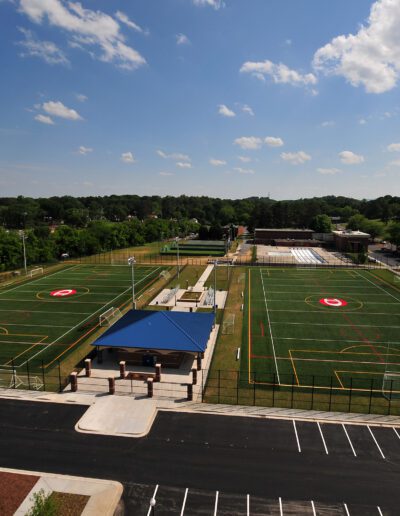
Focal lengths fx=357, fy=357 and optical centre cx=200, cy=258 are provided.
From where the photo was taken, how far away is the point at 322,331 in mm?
38469

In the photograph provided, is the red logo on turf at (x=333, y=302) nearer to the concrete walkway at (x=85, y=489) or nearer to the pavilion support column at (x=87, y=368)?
the pavilion support column at (x=87, y=368)

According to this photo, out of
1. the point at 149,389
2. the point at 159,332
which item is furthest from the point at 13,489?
the point at 159,332

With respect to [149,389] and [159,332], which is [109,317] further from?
[149,389]

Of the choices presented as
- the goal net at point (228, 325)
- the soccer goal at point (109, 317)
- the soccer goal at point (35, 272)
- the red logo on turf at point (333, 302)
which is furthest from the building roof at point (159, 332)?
the soccer goal at point (35, 272)

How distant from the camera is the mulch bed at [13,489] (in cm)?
1593

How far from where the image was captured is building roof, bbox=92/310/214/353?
2950cm

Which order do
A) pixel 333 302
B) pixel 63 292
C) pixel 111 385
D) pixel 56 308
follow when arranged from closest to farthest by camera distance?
pixel 111 385 < pixel 56 308 < pixel 333 302 < pixel 63 292

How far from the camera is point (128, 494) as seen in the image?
1684 cm

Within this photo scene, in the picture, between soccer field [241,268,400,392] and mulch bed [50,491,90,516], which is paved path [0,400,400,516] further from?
soccer field [241,268,400,392]

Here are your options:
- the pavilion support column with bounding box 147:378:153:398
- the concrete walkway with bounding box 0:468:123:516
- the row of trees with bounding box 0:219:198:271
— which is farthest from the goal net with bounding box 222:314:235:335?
the row of trees with bounding box 0:219:198:271

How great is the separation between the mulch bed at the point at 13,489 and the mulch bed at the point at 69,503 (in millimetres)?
1504

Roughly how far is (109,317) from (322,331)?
2413cm

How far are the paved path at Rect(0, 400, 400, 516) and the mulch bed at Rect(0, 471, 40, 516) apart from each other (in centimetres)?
78

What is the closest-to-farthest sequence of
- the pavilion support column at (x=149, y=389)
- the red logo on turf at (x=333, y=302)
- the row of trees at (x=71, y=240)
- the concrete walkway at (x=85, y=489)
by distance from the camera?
1. the concrete walkway at (x=85, y=489)
2. the pavilion support column at (x=149, y=389)
3. the red logo on turf at (x=333, y=302)
4. the row of trees at (x=71, y=240)
